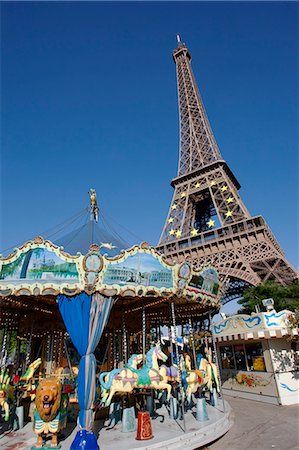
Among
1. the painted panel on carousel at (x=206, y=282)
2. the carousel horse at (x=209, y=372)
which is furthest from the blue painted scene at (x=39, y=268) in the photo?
the carousel horse at (x=209, y=372)

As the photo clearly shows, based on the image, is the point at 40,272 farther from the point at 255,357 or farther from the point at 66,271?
the point at 255,357

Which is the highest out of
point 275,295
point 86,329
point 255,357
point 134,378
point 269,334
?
point 275,295

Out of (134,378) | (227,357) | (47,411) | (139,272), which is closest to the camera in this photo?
(47,411)

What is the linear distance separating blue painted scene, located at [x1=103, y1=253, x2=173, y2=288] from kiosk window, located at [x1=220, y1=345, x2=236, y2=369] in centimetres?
881

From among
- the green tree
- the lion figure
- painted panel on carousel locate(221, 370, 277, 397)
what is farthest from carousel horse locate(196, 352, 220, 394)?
the green tree

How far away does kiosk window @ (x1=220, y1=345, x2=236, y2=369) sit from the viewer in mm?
14441

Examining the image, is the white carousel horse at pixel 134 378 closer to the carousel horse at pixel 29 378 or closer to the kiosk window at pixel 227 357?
the carousel horse at pixel 29 378

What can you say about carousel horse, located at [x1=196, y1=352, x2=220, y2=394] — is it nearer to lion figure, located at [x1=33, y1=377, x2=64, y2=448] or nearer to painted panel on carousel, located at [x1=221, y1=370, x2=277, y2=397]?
painted panel on carousel, located at [x1=221, y1=370, x2=277, y2=397]

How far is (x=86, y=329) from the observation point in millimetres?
7215

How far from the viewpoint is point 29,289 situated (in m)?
7.43

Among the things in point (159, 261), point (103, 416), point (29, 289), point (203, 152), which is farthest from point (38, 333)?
point (203, 152)

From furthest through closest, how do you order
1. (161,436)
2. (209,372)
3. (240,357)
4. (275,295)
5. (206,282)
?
1. (275,295)
2. (240,357)
3. (206,282)
4. (209,372)
5. (161,436)

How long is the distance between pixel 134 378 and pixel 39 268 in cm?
394

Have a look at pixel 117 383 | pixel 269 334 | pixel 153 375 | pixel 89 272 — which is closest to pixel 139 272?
pixel 89 272
